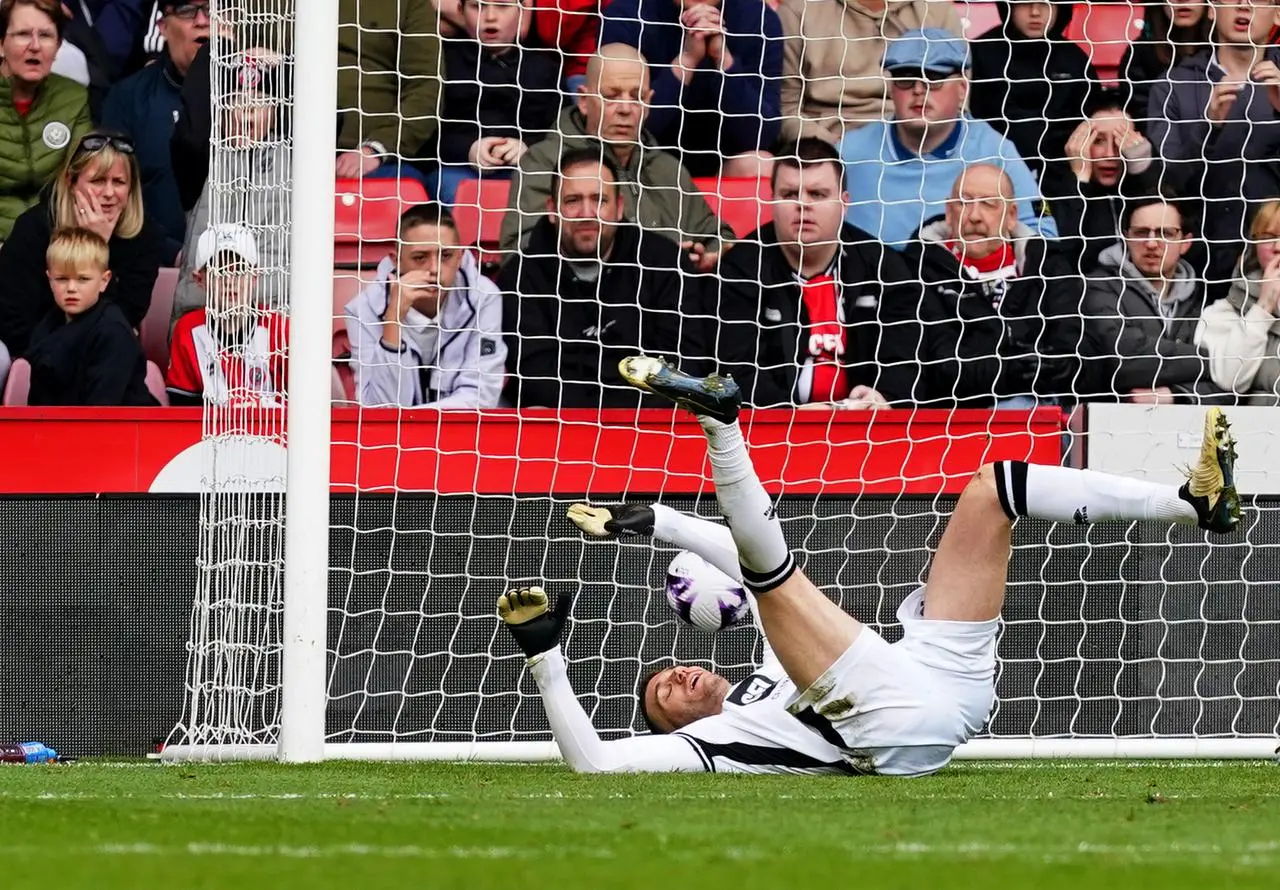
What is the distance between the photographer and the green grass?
2795 mm

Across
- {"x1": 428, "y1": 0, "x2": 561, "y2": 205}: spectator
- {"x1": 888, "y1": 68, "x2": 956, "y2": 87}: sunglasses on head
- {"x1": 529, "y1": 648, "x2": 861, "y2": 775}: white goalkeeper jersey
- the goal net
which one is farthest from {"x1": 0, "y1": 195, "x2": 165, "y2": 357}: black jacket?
{"x1": 529, "y1": 648, "x2": 861, "y2": 775}: white goalkeeper jersey

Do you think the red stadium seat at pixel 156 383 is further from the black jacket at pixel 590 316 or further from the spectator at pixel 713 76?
the spectator at pixel 713 76

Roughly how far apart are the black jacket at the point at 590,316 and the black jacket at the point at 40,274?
6.60 feet

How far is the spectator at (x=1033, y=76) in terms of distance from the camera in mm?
8750

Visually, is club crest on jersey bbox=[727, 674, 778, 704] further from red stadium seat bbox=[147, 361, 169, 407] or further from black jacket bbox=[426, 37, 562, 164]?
red stadium seat bbox=[147, 361, 169, 407]

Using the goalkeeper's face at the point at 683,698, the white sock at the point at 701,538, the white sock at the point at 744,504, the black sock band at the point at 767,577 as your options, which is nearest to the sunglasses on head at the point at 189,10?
the white sock at the point at 701,538

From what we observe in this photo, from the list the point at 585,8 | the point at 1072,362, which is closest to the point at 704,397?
the point at 1072,362

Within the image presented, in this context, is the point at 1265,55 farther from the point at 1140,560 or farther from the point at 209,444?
the point at 209,444

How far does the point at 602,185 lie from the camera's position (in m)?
8.28

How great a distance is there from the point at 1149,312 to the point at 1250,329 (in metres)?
0.47

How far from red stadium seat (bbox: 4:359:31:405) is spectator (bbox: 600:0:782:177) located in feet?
10.8

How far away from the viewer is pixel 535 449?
6859 mm

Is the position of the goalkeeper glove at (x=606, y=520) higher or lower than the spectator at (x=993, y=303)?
lower

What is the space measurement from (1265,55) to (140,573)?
20.3ft
